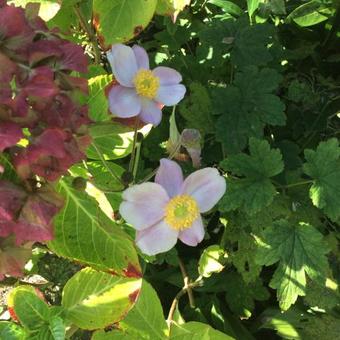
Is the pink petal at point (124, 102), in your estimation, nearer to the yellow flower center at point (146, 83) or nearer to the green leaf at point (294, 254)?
the yellow flower center at point (146, 83)

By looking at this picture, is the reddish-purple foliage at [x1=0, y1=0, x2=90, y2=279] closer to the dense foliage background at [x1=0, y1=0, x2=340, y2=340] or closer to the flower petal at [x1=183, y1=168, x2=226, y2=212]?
the dense foliage background at [x1=0, y1=0, x2=340, y2=340]

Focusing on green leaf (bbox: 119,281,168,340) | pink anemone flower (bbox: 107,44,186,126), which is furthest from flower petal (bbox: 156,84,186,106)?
green leaf (bbox: 119,281,168,340)

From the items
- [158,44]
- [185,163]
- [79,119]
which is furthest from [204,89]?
[79,119]

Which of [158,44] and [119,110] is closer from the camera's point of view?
[119,110]

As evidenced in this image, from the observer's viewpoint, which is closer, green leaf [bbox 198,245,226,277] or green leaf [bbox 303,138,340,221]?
green leaf [bbox 303,138,340,221]

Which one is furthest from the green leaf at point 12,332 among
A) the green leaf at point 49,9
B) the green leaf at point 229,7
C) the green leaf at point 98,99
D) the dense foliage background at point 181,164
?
the green leaf at point 229,7

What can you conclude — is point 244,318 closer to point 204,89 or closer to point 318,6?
point 204,89
